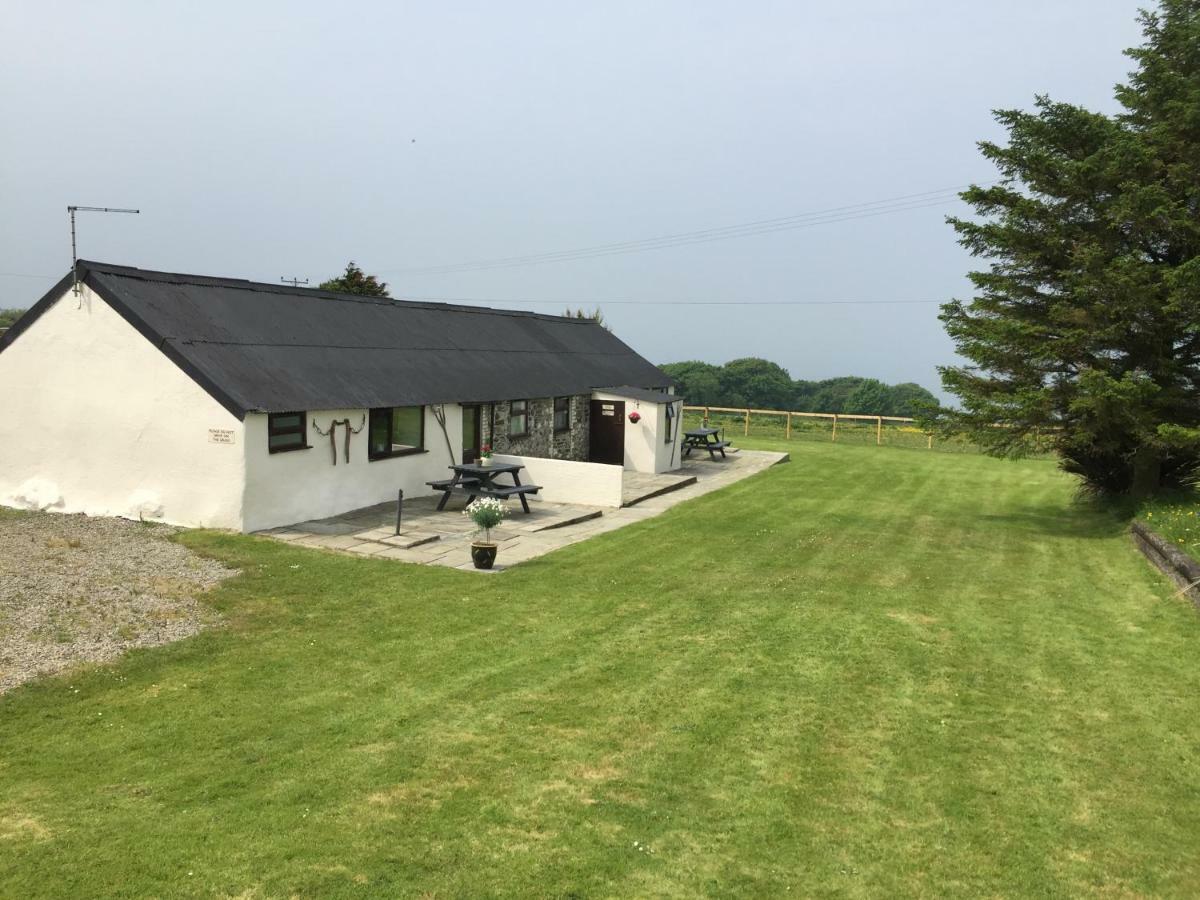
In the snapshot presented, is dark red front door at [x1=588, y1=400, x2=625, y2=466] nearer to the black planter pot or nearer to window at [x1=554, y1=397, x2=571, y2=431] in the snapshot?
window at [x1=554, y1=397, x2=571, y2=431]

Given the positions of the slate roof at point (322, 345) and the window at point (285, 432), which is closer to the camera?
the window at point (285, 432)

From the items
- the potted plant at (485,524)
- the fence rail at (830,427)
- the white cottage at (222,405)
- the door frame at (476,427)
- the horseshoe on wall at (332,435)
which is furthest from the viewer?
the fence rail at (830,427)

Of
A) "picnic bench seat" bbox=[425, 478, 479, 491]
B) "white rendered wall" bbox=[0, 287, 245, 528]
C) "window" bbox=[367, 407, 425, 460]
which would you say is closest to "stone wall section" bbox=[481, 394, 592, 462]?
"window" bbox=[367, 407, 425, 460]

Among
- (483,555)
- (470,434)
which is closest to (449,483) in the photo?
(470,434)

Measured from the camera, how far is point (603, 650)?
9.59 meters

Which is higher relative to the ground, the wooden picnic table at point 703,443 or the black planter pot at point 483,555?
the wooden picnic table at point 703,443

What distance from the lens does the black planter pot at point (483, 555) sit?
43.9 ft

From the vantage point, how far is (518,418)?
23828 millimetres

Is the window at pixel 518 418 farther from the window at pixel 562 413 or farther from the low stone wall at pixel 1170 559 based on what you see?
the low stone wall at pixel 1170 559

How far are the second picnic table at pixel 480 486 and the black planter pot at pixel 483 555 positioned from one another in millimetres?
4593

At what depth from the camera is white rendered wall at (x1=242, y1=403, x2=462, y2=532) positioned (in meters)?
15.7

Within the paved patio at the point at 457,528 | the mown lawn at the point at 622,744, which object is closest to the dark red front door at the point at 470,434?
the paved patio at the point at 457,528

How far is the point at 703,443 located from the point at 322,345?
14.7 m

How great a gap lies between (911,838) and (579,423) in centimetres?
2127
